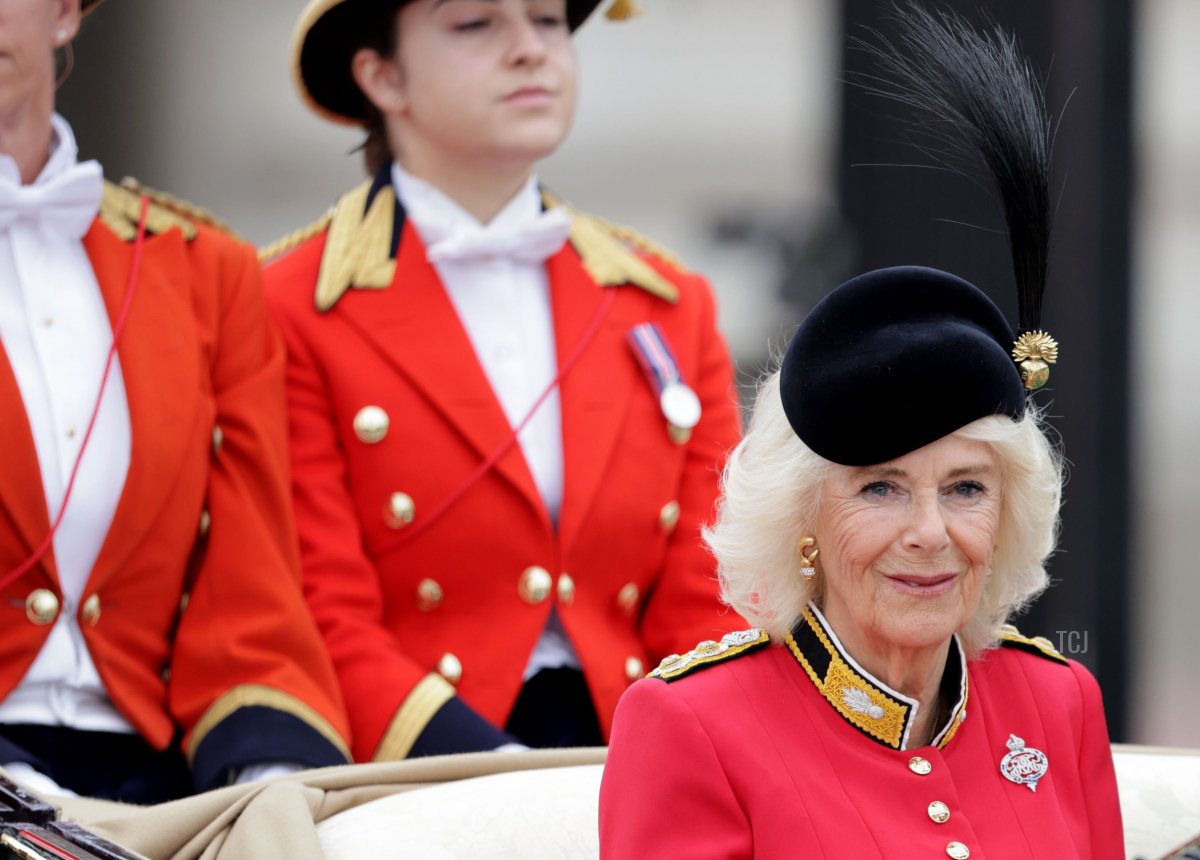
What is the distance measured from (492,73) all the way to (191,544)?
30.2 inches

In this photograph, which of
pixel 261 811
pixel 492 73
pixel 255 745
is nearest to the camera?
pixel 261 811

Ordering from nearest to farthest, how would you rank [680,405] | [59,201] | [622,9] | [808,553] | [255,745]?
1. [808,553]
2. [255,745]
3. [59,201]
4. [680,405]
5. [622,9]

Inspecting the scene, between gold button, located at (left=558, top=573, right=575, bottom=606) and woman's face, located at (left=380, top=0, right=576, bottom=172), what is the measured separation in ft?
1.94

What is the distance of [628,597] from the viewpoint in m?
2.90

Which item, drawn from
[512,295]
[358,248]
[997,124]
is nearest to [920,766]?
[997,124]

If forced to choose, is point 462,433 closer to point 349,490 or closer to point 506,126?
point 349,490

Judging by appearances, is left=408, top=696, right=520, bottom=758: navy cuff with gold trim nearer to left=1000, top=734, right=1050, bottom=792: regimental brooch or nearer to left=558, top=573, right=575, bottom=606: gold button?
left=558, top=573, right=575, bottom=606: gold button

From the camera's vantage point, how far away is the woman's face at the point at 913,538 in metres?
1.83

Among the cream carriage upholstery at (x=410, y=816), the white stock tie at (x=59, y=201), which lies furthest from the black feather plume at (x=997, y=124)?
the white stock tie at (x=59, y=201)

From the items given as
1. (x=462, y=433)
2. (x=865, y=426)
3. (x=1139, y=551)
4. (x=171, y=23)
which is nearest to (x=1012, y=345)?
(x=865, y=426)

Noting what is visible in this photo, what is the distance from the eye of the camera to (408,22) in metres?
2.92

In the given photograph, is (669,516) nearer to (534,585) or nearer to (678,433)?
(678,433)

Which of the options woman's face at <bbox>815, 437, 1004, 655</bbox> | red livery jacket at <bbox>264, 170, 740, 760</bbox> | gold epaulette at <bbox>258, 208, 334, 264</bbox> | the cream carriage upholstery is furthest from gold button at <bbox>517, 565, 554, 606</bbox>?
woman's face at <bbox>815, 437, 1004, 655</bbox>

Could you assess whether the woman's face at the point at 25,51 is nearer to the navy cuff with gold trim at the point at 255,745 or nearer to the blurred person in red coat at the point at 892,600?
the navy cuff with gold trim at the point at 255,745
